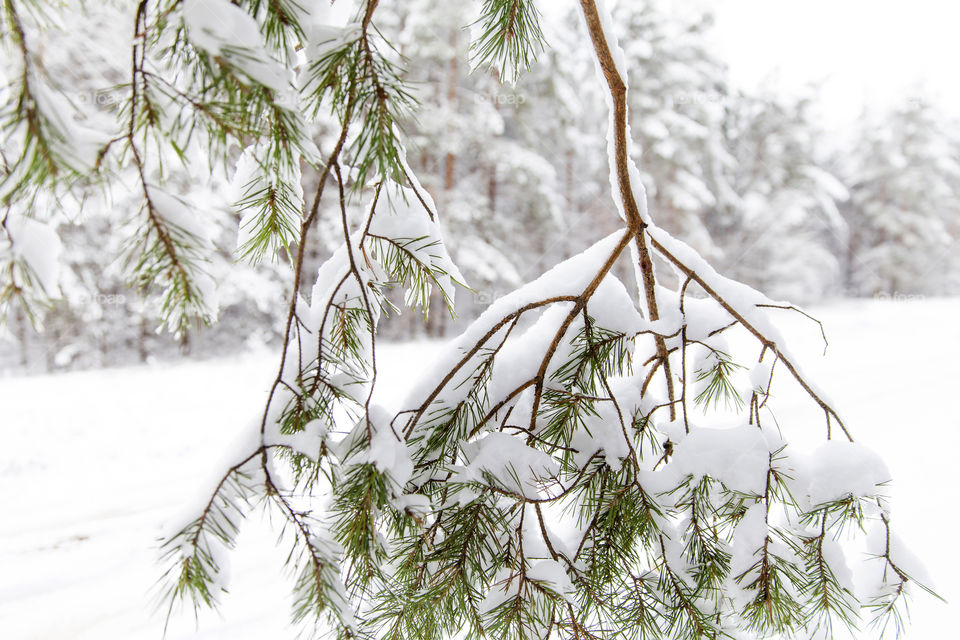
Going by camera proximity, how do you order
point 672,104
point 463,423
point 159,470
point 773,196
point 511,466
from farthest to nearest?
point 773,196, point 672,104, point 159,470, point 463,423, point 511,466

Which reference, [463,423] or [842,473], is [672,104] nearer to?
[842,473]

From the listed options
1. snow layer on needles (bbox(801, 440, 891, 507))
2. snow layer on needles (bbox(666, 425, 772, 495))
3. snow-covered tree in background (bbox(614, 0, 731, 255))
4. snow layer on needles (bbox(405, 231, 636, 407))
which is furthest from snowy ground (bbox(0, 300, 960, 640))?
snow-covered tree in background (bbox(614, 0, 731, 255))

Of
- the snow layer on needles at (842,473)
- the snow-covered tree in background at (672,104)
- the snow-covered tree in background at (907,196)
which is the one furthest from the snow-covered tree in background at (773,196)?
the snow layer on needles at (842,473)

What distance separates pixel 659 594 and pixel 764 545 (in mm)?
247

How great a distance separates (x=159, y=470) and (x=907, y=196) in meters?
23.4

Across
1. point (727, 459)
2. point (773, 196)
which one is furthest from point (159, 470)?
point (773, 196)

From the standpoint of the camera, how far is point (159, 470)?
186 inches

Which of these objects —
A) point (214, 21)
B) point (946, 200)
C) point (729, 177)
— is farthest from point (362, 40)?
point (946, 200)

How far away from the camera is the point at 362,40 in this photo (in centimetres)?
77

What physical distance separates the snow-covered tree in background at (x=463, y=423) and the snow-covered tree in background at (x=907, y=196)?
22292 millimetres

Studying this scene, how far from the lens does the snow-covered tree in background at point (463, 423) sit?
0.75 metres

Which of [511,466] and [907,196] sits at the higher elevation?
[907,196]

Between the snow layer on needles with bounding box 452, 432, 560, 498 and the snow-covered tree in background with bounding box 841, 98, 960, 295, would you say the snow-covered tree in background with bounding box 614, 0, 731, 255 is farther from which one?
the snow layer on needles with bounding box 452, 432, 560, 498

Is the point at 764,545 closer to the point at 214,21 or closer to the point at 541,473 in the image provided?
the point at 541,473
